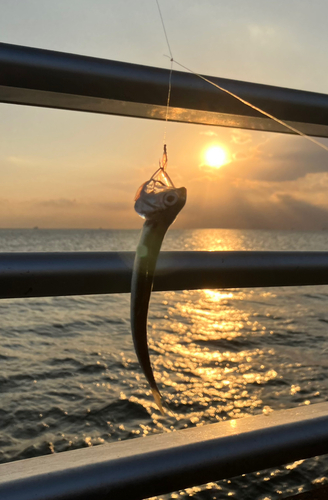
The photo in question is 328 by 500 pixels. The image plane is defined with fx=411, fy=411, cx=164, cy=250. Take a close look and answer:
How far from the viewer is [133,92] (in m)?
0.89

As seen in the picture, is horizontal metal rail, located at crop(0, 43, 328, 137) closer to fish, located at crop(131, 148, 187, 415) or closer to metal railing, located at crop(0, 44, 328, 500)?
metal railing, located at crop(0, 44, 328, 500)

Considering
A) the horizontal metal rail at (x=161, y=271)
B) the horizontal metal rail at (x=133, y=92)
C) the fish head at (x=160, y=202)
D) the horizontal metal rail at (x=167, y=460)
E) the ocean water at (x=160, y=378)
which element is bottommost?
the ocean water at (x=160, y=378)

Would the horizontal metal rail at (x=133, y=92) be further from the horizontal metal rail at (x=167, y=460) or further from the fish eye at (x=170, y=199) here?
the horizontal metal rail at (x=167, y=460)


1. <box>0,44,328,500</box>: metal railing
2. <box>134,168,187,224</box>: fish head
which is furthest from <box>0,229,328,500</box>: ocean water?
<box>0,44,328,500</box>: metal railing

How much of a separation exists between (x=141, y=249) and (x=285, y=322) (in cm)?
1523

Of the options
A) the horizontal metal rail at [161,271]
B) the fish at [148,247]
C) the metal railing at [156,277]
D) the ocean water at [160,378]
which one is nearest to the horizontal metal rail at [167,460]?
the metal railing at [156,277]

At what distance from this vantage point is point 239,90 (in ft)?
3.24

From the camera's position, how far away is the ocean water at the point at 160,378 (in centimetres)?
590

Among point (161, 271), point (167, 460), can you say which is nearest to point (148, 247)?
point (161, 271)

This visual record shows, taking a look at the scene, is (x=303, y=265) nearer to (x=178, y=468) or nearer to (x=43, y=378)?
(x=178, y=468)

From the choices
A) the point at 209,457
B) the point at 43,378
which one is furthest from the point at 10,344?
the point at 209,457

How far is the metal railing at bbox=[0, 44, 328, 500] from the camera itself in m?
0.78

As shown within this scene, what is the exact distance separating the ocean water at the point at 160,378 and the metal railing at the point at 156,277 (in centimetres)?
95

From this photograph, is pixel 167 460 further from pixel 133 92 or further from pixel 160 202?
pixel 133 92
